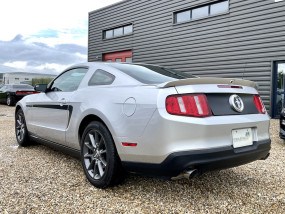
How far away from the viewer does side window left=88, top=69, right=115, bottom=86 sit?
2790 millimetres

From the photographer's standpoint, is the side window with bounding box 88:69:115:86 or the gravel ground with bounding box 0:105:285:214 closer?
the gravel ground with bounding box 0:105:285:214

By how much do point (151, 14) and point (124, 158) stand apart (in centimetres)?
1072

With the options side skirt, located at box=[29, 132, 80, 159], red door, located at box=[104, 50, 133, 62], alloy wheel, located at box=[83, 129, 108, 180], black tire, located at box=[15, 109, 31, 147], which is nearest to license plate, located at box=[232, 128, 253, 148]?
alloy wheel, located at box=[83, 129, 108, 180]

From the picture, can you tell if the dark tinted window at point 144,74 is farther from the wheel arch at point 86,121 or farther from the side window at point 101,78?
the wheel arch at point 86,121

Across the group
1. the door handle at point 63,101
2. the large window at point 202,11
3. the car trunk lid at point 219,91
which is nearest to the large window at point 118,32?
the large window at point 202,11

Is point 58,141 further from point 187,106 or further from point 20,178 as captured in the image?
point 187,106

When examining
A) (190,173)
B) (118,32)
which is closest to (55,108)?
(190,173)

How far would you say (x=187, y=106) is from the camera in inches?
85.0

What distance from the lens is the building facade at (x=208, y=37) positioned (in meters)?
8.66

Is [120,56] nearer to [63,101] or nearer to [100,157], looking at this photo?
[63,101]

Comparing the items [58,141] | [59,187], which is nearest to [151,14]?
[58,141]

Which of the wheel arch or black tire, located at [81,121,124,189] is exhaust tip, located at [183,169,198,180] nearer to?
black tire, located at [81,121,124,189]

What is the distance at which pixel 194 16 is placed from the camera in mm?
10562

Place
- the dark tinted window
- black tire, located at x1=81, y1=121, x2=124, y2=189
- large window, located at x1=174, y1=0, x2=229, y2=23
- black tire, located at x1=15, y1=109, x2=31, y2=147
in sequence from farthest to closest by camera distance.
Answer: large window, located at x1=174, y1=0, x2=229, y2=23 → black tire, located at x1=15, y1=109, x2=31, y2=147 → the dark tinted window → black tire, located at x1=81, y1=121, x2=124, y2=189
